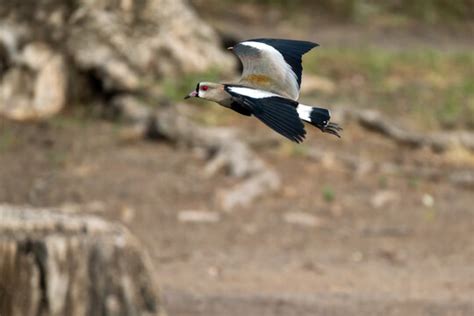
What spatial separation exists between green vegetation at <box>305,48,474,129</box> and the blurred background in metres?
0.03

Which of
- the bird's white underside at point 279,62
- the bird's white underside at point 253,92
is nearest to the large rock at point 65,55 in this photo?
the bird's white underside at point 279,62

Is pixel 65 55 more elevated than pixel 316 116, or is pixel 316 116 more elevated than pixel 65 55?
pixel 65 55

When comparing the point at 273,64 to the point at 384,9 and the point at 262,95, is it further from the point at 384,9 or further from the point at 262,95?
the point at 384,9

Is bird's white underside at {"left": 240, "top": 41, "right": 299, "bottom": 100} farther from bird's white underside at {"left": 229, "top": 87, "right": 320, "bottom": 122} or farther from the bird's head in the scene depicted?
the bird's head

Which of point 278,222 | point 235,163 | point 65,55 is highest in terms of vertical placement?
point 65,55

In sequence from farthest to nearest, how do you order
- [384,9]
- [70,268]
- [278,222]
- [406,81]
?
[384,9] → [406,81] → [278,222] → [70,268]

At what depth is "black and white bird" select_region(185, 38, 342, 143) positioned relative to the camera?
14.3 ft

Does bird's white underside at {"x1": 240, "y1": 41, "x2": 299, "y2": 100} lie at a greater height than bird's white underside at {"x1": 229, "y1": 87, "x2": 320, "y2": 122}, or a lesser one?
greater

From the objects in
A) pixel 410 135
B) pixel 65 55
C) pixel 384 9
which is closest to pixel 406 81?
pixel 410 135

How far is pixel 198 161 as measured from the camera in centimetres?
1264

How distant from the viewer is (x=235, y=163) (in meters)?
12.4

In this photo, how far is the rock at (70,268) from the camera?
7.68 meters

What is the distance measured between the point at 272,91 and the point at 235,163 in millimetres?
7690

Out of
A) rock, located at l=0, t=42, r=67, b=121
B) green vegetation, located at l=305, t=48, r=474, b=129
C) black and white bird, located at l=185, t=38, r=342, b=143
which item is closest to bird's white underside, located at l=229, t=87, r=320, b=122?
black and white bird, located at l=185, t=38, r=342, b=143
